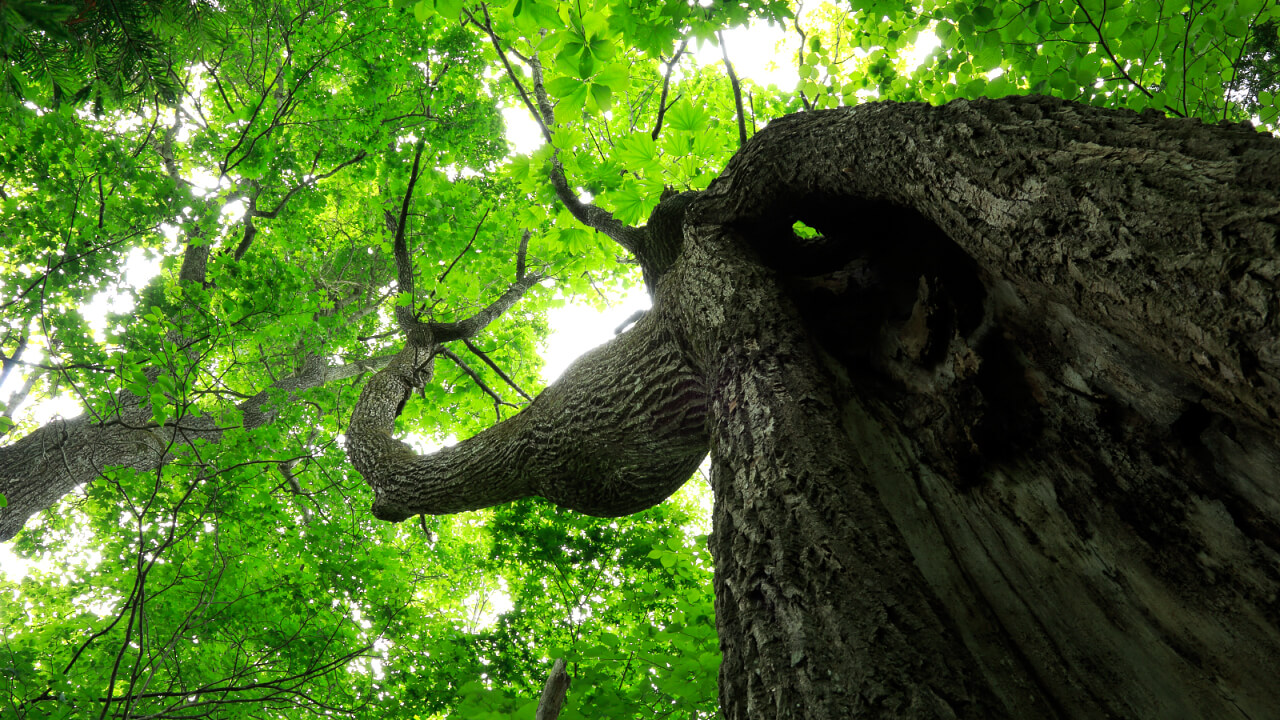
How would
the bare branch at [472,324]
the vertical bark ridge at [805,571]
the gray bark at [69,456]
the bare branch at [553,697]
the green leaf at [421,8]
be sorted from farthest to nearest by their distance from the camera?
the gray bark at [69,456] < the bare branch at [472,324] < the bare branch at [553,697] < the green leaf at [421,8] < the vertical bark ridge at [805,571]

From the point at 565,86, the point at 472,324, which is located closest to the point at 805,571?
the point at 565,86

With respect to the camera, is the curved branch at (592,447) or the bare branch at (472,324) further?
the bare branch at (472,324)

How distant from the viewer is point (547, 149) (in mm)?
3893

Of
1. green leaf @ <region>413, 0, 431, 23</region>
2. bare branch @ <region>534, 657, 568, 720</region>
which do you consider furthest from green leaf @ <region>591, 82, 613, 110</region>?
bare branch @ <region>534, 657, 568, 720</region>

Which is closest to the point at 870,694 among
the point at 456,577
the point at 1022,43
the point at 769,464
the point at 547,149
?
the point at 769,464

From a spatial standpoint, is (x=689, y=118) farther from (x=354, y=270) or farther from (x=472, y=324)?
(x=354, y=270)

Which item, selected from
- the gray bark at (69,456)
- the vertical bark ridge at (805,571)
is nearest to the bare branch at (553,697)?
the vertical bark ridge at (805,571)

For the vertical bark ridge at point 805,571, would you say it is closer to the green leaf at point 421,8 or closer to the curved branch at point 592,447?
the curved branch at point 592,447

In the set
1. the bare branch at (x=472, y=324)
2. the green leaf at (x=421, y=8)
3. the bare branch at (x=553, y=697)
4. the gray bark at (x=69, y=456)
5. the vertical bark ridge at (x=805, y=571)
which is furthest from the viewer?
the gray bark at (x=69, y=456)

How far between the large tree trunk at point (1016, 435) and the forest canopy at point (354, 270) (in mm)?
1462

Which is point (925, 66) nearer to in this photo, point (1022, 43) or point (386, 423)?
point (1022, 43)

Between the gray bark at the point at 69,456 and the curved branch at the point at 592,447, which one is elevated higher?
the gray bark at the point at 69,456

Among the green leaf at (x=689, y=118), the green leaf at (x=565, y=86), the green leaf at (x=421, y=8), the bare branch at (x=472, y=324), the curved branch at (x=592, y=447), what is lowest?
the curved branch at (x=592, y=447)

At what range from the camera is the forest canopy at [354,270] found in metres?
3.04
